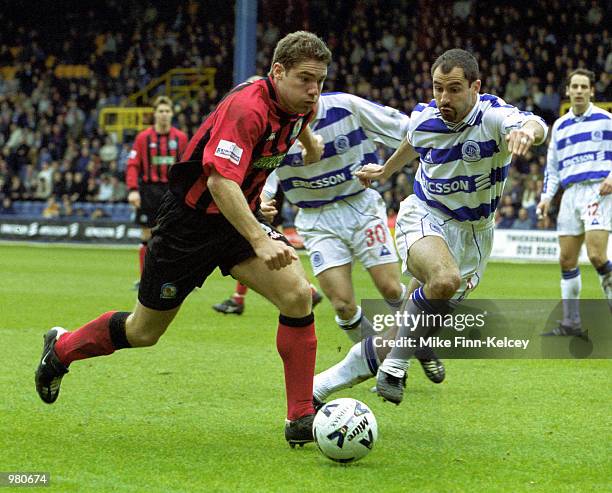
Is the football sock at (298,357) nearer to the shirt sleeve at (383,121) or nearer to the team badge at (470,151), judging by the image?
the team badge at (470,151)

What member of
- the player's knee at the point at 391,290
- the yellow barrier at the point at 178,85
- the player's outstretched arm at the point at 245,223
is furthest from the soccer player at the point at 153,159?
the yellow barrier at the point at 178,85

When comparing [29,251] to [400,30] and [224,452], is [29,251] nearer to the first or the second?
[400,30]

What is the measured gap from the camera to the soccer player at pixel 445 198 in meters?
5.38

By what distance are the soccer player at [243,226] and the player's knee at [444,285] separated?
1.01 metres

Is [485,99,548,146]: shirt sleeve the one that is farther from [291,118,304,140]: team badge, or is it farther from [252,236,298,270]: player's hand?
[252,236,298,270]: player's hand

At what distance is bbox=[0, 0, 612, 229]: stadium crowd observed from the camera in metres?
23.4

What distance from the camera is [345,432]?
421 centimetres

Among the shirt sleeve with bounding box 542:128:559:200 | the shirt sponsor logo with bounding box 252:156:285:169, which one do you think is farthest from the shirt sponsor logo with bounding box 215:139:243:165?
the shirt sleeve with bounding box 542:128:559:200

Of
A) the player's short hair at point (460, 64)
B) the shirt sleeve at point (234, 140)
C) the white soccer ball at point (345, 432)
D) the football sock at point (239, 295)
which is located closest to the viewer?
the white soccer ball at point (345, 432)

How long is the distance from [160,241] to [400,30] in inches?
932

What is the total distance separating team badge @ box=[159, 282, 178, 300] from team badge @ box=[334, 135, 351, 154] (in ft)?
8.20

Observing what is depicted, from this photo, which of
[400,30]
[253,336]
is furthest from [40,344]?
[400,30]

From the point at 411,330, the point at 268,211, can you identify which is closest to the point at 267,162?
the point at 268,211

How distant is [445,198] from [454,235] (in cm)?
26
